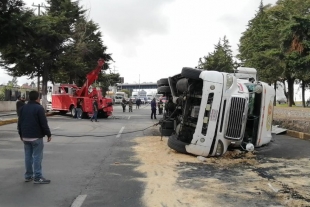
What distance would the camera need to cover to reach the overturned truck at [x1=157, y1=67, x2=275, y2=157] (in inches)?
367

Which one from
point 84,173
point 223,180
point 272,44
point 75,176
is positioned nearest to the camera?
point 223,180

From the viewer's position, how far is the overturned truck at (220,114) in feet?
30.6

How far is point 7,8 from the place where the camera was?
20.8m

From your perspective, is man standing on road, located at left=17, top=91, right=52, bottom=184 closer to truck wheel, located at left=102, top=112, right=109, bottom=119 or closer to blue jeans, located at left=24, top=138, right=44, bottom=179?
blue jeans, located at left=24, top=138, right=44, bottom=179

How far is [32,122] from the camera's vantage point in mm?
6992

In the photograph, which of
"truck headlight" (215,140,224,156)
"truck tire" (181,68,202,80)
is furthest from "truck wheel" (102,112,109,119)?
"truck headlight" (215,140,224,156)

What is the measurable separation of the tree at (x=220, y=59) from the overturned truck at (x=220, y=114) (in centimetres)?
3603

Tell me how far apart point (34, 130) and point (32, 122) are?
0.51ft

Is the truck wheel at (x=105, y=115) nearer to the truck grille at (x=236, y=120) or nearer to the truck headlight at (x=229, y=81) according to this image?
the truck headlight at (x=229, y=81)

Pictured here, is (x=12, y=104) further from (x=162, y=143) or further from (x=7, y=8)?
(x=162, y=143)

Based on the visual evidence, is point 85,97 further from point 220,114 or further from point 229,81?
point 220,114

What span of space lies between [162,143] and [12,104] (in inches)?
1070

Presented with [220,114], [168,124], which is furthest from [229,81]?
[168,124]

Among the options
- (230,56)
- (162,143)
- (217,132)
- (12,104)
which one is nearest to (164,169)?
(217,132)
